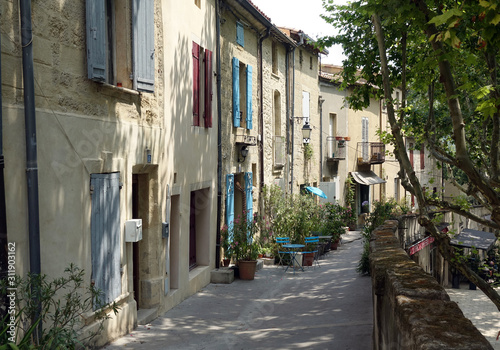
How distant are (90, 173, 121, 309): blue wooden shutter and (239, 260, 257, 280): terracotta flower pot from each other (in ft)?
17.5

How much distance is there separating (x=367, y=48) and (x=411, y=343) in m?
7.83

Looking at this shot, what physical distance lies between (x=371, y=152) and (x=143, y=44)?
21.8 m

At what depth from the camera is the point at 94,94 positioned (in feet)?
22.7

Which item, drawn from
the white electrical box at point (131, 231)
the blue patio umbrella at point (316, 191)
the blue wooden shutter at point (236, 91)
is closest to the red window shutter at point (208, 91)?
the blue wooden shutter at point (236, 91)

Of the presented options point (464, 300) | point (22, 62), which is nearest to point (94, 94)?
point (22, 62)

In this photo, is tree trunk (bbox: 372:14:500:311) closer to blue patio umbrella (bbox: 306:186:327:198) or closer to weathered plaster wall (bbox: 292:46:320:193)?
weathered plaster wall (bbox: 292:46:320:193)

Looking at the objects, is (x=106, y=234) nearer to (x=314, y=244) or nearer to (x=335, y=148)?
(x=314, y=244)

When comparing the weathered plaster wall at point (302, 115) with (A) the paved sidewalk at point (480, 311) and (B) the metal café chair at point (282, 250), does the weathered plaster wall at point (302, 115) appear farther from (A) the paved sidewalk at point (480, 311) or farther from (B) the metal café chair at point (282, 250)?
(A) the paved sidewalk at point (480, 311)

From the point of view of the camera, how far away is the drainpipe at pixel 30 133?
546 cm

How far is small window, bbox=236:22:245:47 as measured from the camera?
14.2 m

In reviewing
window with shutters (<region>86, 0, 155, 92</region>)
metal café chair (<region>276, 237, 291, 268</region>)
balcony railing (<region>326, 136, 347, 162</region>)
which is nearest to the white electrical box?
window with shutters (<region>86, 0, 155, 92</region>)

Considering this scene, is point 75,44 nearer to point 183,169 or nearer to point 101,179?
point 101,179

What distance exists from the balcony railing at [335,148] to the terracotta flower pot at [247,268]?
41.5ft

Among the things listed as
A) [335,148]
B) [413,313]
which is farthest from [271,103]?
[413,313]
